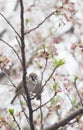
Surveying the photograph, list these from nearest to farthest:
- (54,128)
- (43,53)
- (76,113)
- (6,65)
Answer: (76,113) < (54,128) < (43,53) < (6,65)

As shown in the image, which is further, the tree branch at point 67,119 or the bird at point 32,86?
the bird at point 32,86

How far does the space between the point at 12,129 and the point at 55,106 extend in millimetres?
556

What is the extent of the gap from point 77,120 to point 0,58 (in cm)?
87

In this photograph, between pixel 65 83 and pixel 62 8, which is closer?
pixel 62 8

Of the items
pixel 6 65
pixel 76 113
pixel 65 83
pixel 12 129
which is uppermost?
pixel 76 113

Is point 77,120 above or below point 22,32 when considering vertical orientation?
below

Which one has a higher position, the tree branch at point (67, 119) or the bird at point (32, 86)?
the tree branch at point (67, 119)

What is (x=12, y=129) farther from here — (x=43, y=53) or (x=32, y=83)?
(x=43, y=53)

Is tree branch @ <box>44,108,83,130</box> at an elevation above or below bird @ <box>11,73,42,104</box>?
above

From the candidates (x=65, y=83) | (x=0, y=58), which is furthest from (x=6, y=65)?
(x=65, y=83)

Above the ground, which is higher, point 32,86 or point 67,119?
point 67,119

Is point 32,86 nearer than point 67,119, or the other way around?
point 67,119

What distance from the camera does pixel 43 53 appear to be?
10.1 ft

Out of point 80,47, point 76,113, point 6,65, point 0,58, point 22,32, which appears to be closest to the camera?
point 76,113
